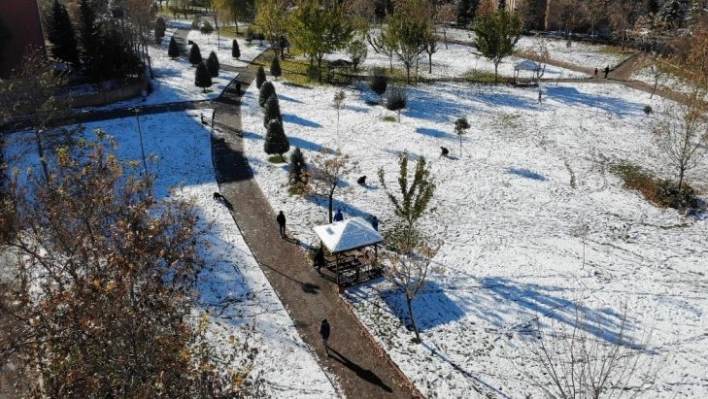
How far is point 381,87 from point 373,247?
2040cm

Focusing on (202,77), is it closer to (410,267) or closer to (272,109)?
(272,109)

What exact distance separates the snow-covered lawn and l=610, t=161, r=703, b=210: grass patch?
67cm

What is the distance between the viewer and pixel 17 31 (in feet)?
125

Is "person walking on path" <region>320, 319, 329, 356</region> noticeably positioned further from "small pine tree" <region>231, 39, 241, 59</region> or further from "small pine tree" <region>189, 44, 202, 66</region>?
"small pine tree" <region>231, 39, 241, 59</region>

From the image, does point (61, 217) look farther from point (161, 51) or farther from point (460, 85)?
point (161, 51)

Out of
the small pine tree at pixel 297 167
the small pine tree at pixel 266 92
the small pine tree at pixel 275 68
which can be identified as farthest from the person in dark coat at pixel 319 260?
the small pine tree at pixel 275 68

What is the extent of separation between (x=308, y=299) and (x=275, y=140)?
12.4m

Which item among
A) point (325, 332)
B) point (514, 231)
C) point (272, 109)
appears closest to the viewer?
point (325, 332)

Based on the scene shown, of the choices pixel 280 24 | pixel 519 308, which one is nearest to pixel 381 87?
pixel 280 24

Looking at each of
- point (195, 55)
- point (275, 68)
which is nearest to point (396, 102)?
point (275, 68)

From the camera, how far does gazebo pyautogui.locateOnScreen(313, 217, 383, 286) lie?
19.2 metres

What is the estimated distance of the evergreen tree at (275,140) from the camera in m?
29.0

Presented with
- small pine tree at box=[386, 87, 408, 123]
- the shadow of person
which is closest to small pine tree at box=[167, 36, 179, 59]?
small pine tree at box=[386, 87, 408, 123]

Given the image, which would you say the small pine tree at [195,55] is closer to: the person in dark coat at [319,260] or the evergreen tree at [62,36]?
the evergreen tree at [62,36]
